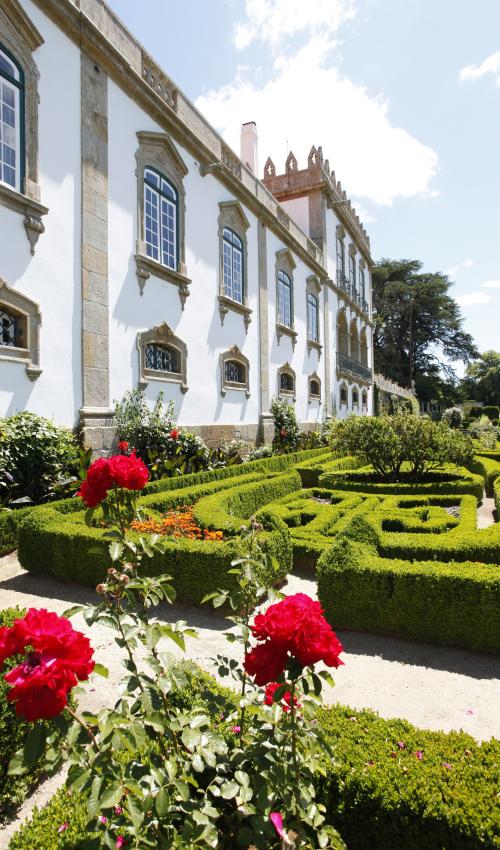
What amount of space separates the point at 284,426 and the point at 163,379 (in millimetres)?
6633

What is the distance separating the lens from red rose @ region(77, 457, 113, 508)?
2.09m

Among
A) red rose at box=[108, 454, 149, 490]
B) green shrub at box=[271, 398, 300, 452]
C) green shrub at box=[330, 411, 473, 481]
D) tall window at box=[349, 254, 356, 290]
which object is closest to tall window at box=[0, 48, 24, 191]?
red rose at box=[108, 454, 149, 490]

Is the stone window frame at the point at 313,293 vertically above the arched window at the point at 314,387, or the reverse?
the stone window frame at the point at 313,293

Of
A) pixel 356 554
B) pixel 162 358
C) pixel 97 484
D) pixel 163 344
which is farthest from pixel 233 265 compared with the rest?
pixel 97 484

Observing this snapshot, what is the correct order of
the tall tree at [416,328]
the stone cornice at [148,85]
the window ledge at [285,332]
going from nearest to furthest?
the stone cornice at [148,85] < the window ledge at [285,332] < the tall tree at [416,328]

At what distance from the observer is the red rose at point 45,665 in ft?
3.67

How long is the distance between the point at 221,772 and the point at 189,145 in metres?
13.3

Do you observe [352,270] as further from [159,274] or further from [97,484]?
[97,484]

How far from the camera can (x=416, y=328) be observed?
4872cm

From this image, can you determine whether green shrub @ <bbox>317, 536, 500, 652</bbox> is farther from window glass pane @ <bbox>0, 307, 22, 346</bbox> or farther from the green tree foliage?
the green tree foliage

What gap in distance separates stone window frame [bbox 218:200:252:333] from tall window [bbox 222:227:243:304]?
0.11 metres

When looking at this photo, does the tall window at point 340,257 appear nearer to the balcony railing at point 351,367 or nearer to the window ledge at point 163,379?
the balcony railing at point 351,367

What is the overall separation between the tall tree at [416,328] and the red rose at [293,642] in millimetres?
48321

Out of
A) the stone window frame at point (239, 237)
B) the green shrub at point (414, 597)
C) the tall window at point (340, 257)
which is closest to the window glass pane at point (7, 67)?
the stone window frame at point (239, 237)
